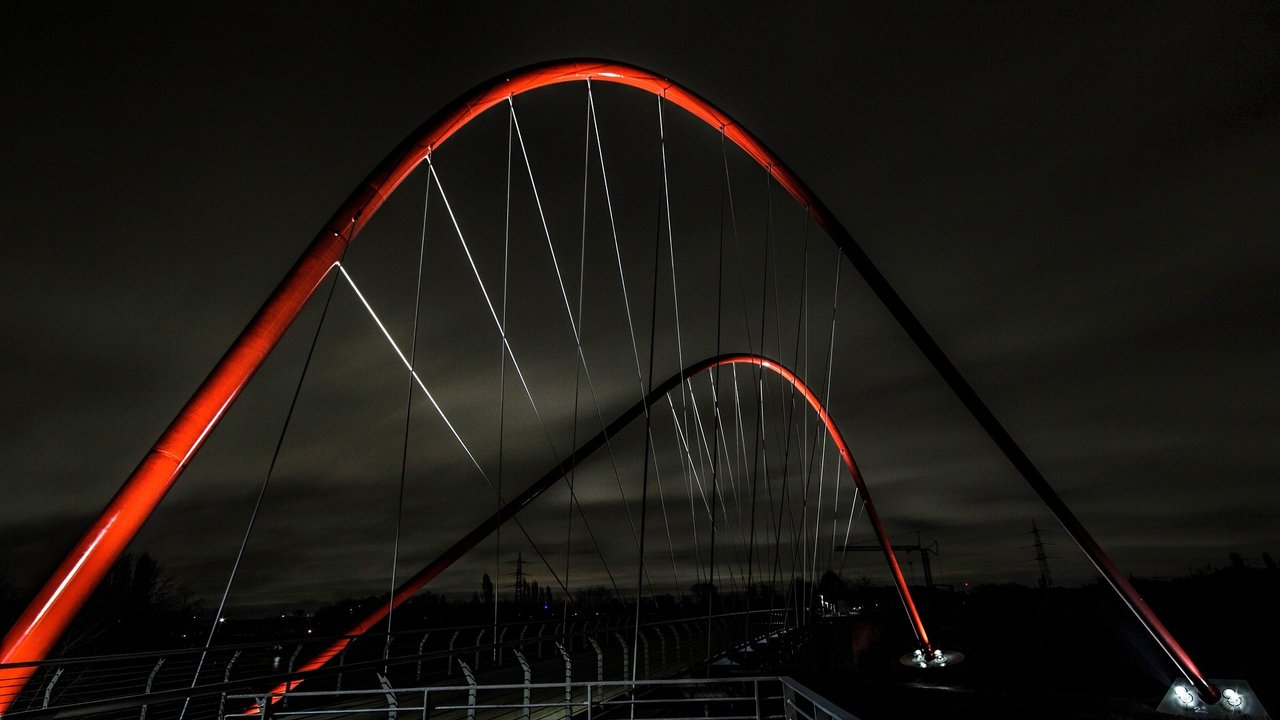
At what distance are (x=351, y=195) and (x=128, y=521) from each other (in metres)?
5.83

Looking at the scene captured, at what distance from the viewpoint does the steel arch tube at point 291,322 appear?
25.6 ft

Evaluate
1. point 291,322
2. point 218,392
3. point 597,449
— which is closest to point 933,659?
point 597,449

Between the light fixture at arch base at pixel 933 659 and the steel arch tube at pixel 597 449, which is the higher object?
the steel arch tube at pixel 597 449

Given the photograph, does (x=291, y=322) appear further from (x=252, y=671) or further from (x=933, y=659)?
(x=933, y=659)

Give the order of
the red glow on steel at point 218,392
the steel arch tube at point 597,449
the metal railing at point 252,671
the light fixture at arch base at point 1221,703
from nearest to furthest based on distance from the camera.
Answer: the metal railing at point 252,671, the red glow on steel at point 218,392, the light fixture at arch base at point 1221,703, the steel arch tube at point 597,449

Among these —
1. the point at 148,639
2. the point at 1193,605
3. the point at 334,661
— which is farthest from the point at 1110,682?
the point at 1193,605

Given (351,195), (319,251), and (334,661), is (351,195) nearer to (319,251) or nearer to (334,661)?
(319,251)

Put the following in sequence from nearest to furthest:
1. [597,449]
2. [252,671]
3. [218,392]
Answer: [218,392], [252,671], [597,449]

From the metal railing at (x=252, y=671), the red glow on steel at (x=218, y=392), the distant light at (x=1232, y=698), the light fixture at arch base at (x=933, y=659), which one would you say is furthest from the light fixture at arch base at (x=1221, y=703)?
the red glow on steel at (x=218, y=392)

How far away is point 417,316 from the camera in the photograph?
12445mm

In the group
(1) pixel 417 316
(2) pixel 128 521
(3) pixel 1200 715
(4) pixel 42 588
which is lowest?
(3) pixel 1200 715

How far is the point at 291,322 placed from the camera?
10.3m

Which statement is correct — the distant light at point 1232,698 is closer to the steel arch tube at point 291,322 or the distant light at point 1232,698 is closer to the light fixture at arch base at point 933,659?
the steel arch tube at point 291,322

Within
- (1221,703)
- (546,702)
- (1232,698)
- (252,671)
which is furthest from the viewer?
(252,671)
